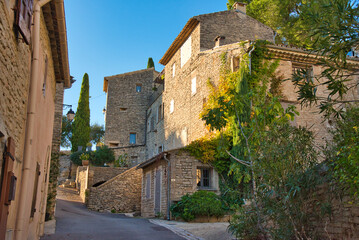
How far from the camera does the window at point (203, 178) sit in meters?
16.2

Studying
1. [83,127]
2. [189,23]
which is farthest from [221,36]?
[83,127]

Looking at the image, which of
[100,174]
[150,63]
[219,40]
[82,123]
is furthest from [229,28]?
[150,63]

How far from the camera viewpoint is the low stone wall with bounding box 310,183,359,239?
20.1 feet

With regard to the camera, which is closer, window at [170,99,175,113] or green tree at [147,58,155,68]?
window at [170,99,175,113]

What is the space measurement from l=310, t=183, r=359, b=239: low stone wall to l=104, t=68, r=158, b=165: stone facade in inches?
1023

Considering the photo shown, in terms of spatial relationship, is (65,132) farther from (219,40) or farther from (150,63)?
(219,40)

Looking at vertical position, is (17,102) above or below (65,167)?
below

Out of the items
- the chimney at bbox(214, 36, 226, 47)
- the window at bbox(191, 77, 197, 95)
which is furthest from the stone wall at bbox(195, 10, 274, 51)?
the window at bbox(191, 77, 197, 95)

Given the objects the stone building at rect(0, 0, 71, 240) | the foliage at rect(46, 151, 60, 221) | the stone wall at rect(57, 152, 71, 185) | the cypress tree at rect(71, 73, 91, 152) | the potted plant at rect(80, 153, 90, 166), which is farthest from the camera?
the cypress tree at rect(71, 73, 91, 152)

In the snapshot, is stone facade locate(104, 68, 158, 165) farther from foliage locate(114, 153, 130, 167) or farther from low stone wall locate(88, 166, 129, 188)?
low stone wall locate(88, 166, 129, 188)

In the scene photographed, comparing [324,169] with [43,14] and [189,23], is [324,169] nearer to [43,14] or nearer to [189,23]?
[43,14]

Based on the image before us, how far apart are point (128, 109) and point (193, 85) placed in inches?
548

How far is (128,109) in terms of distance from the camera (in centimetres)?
3419

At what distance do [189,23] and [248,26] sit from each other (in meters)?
3.63
